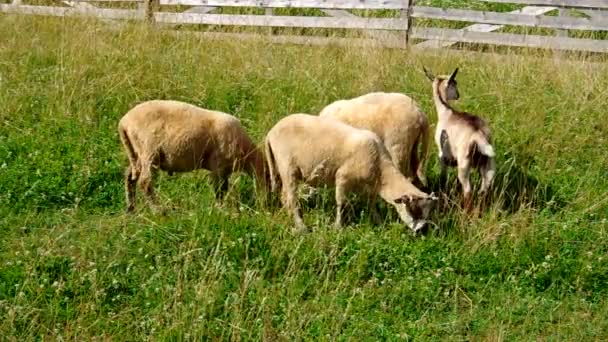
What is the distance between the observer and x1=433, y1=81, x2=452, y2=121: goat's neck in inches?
279

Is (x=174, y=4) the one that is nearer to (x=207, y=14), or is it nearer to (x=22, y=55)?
(x=207, y=14)

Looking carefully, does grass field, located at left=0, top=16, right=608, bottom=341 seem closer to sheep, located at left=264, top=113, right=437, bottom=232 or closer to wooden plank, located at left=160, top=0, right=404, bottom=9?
sheep, located at left=264, top=113, right=437, bottom=232

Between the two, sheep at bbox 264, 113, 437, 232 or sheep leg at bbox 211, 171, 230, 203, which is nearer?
sheep at bbox 264, 113, 437, 232

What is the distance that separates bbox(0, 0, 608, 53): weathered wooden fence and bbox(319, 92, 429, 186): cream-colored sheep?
13.9 feet

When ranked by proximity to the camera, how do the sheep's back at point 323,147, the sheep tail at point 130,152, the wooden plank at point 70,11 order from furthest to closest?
the wooden plank at point 70,11 → the sheep tail at point 130,152 → the sheep's back at point 323,147

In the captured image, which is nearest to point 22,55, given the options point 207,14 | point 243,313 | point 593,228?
point 207,14

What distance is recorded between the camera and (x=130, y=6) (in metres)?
13.8

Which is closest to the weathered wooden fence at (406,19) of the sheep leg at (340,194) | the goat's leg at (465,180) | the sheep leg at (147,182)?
the goat's leg at (465,180)

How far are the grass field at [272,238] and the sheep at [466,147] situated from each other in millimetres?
178

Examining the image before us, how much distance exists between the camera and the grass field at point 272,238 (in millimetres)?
4902

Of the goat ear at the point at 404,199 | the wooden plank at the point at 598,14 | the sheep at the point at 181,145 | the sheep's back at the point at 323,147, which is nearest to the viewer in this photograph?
the goat ear at the point at 404,199

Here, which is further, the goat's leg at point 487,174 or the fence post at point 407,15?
the fence post at point 407,15

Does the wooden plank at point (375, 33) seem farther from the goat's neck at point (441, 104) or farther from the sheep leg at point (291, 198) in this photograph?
the sheep leg at point (291, 198)

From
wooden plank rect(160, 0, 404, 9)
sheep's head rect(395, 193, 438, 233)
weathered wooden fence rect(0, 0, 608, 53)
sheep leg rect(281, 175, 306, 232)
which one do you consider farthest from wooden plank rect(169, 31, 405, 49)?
sheep's head rect(395, 193, 438, 233)
